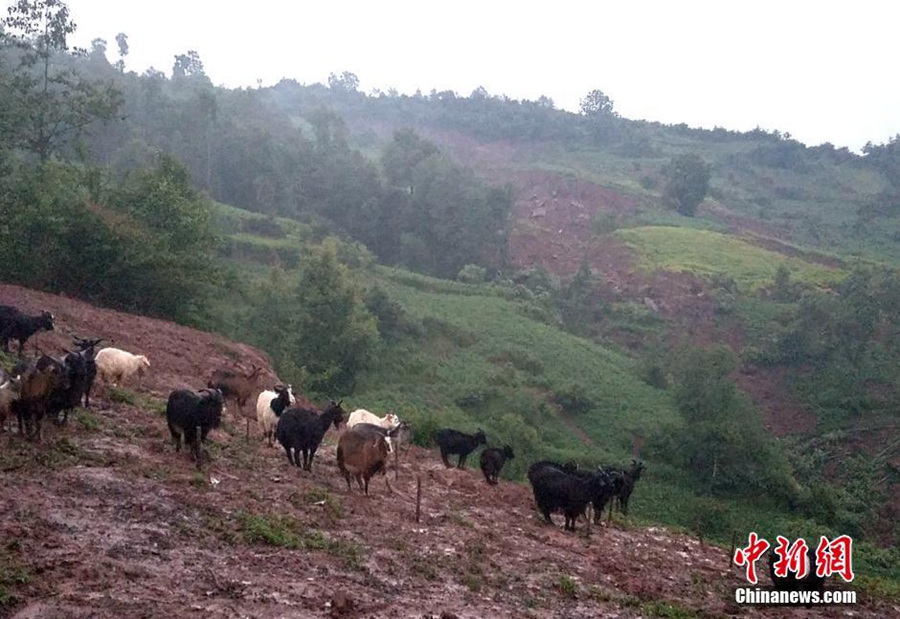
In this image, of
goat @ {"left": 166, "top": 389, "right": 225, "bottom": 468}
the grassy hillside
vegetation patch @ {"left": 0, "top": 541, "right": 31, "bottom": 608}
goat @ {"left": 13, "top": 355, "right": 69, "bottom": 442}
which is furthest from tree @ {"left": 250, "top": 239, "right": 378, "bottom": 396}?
vegetation patch @ {"left": 0, "top": 541, "right": 31, "bottom": 608}

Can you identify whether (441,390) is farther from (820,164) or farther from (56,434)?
(820,164)

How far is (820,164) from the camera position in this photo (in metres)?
108

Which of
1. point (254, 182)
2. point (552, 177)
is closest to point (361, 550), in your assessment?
point (254, 182)

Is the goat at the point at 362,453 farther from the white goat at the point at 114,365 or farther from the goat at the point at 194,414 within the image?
the white goat at the point at 114,365

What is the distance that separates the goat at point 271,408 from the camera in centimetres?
1584

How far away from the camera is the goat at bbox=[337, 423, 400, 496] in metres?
13.3

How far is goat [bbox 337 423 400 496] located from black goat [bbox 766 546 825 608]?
6.68 meters

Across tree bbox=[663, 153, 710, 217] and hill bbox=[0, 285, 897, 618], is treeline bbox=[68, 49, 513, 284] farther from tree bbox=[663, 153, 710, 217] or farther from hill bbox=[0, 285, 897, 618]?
hill bbox=[0, 285, 897, 618]

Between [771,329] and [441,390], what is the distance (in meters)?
26.8

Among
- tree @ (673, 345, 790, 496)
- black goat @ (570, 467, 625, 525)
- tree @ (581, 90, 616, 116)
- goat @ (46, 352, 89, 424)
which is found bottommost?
tree @ (673, 345, 790, 496)

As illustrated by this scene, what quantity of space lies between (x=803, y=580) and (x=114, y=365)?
1412 centimetres

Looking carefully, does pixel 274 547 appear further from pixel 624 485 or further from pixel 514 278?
pixel 514 278

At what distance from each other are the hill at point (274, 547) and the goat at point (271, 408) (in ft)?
1.11

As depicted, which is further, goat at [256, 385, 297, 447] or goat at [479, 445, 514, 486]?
goat at [479, 445, 514, 486]
